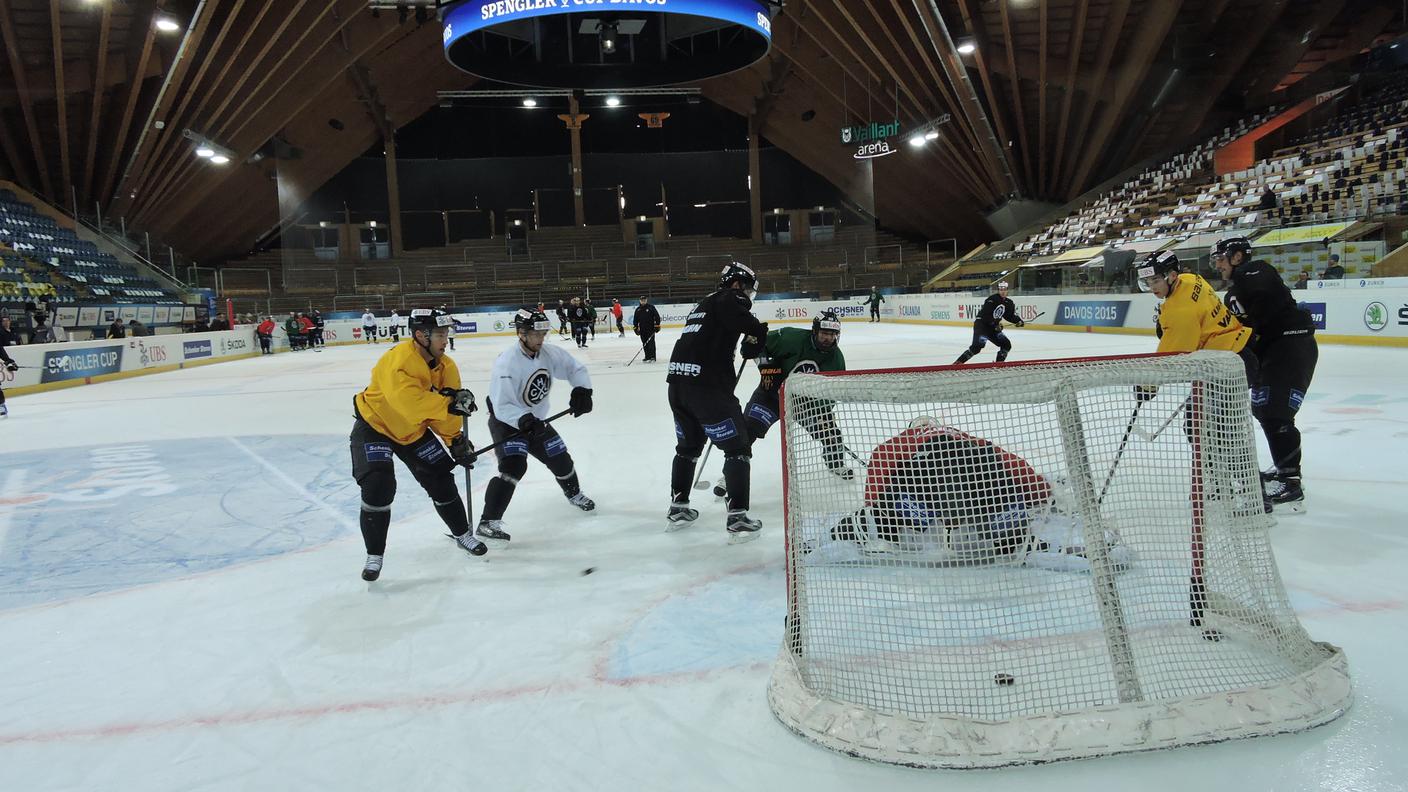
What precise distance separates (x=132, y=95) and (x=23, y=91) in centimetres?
228

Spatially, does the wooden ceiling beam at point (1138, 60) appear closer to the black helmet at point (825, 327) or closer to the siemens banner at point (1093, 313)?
the siemens banner at point (1093, 313)

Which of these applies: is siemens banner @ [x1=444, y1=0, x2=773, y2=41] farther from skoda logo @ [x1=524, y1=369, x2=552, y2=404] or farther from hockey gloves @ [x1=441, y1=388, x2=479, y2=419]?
hockey gloves @ [x1=441, y1=388, x2=479, y2=419]

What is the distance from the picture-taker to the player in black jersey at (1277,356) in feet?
14.6

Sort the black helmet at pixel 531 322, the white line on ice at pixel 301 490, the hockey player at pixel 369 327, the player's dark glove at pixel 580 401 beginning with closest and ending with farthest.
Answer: the black helmet at pixel 531 322, the player's dark glove at pixel 580 401, the white line on ice at pixel 301 490, the hockey player at pixel 369 327

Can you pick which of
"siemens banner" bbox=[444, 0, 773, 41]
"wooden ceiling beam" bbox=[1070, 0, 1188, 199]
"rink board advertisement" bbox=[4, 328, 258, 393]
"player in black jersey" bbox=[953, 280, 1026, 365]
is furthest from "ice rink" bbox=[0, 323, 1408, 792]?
"wooden ceiling beam" bbox=[1070, 0, 1188, 199]

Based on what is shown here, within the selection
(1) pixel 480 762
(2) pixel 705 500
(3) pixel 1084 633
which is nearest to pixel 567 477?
(2) pixel 705 500

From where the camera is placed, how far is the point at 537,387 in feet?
15.6

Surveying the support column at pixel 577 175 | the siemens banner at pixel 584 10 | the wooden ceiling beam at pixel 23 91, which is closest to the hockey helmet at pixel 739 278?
the siemens banner at pixel 584 10

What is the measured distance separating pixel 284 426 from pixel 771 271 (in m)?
26.7

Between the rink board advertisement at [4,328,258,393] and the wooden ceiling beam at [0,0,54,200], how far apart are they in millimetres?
7570

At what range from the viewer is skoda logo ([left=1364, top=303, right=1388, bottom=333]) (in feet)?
39.8

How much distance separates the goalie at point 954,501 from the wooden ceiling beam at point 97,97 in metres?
21.3

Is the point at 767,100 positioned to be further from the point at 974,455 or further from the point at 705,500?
the point at 974,455

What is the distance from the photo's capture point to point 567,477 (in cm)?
503
